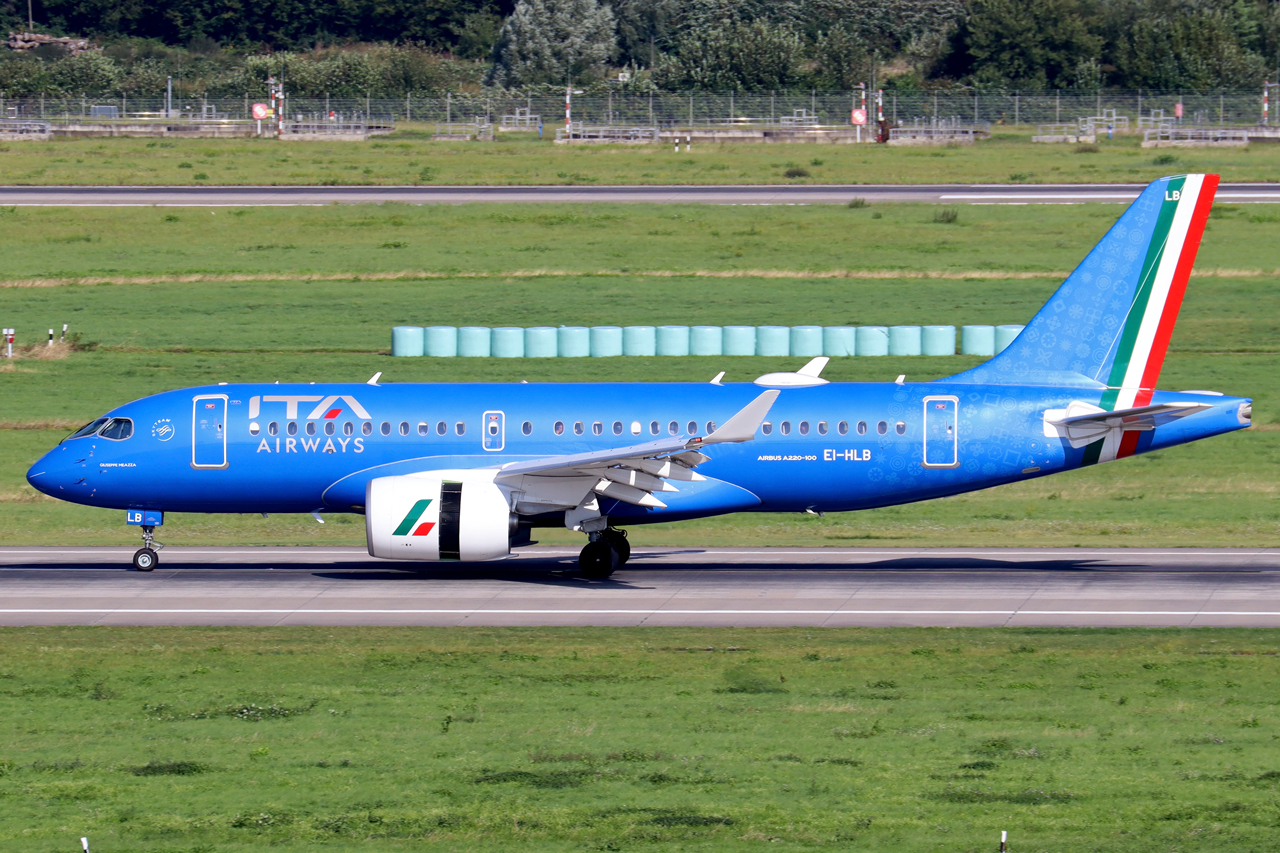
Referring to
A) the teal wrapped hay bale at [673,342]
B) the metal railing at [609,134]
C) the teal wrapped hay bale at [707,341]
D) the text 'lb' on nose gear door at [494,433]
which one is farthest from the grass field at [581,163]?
the text 'lb' on nose gear door at [494,433]

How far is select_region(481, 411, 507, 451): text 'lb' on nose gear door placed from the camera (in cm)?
3644

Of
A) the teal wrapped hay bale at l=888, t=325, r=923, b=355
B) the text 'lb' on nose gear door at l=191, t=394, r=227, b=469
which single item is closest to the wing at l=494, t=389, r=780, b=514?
the text 'lb' on nose gear door at l=191, t=394, r=227, b=469

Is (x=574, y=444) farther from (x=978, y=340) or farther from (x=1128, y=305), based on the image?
(x=978, y=340)

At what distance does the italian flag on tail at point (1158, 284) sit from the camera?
36812mm

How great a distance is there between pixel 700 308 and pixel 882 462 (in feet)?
111

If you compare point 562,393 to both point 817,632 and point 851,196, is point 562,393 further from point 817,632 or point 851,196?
point 851,196

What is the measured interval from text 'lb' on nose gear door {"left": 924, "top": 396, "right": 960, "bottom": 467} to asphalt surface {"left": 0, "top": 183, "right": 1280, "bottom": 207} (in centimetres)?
5467

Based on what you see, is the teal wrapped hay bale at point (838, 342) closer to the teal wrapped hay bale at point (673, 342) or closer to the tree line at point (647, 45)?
the teal wrapped hay bale at point (673, 342)

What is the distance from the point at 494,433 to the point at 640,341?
25.4 meters

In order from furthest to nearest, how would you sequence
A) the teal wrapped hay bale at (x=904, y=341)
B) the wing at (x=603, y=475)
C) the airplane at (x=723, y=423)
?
the teal wrapped hay bale at (x=904, y=341), the airplane at (x=723, y=423), the wing at (x=603, y=475)

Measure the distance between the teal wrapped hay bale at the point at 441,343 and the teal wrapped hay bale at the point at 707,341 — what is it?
9234 mm

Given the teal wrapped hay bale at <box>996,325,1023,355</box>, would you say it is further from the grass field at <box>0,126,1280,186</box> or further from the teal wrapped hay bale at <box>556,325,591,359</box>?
the grass field at <box>0,126,1280,186</box>

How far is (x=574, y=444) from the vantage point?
120 ft

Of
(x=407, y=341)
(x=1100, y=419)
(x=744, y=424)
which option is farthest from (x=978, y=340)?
(x=744, y=424)
